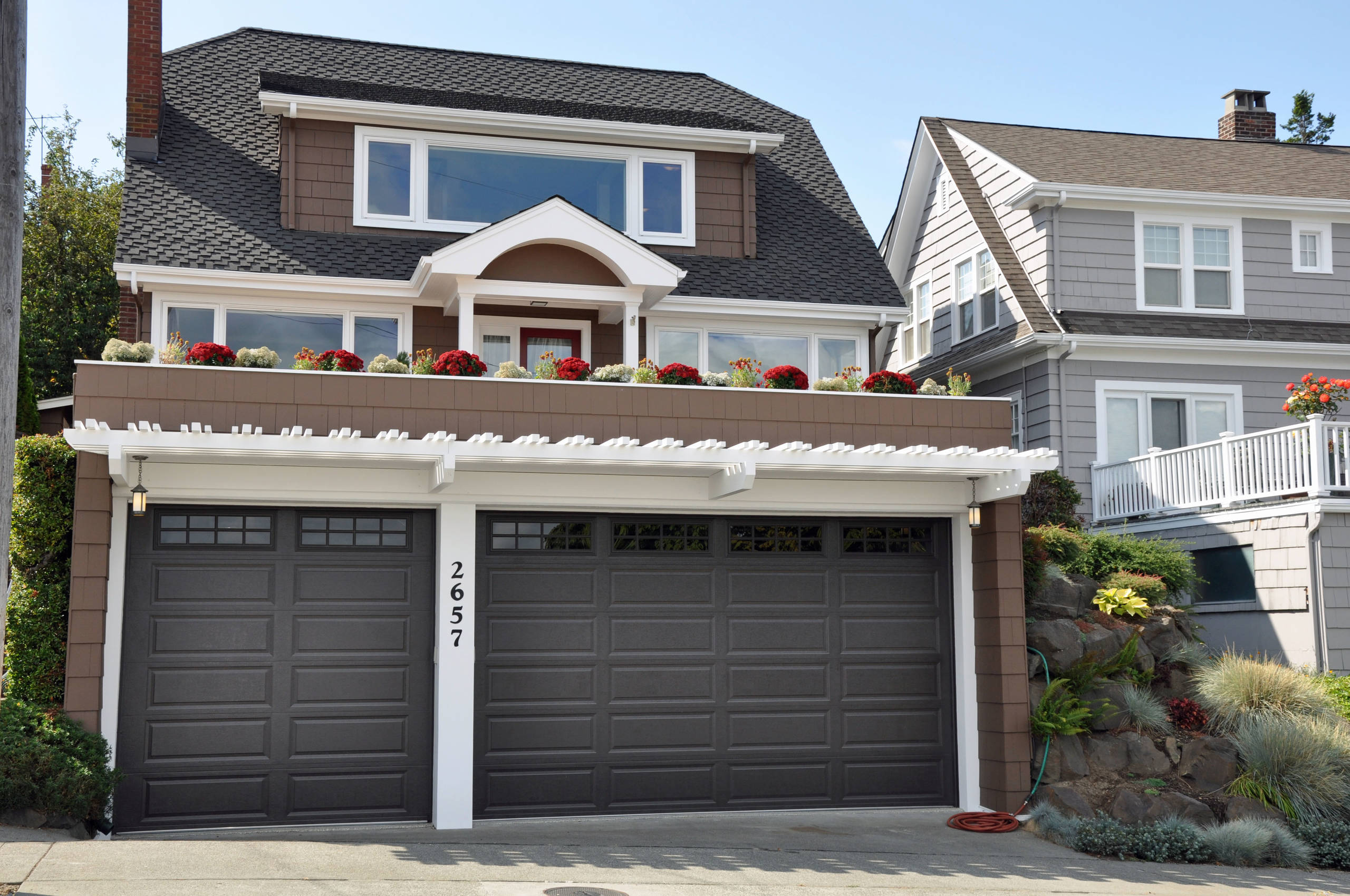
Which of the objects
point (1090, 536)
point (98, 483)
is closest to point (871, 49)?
point (1090, 536)

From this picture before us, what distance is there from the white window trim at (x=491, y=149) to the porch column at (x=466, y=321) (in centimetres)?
140

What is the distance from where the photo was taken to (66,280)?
24359 millimetres

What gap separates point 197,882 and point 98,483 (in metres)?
3.80

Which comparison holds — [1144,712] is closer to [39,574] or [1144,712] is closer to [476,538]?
[476,538]

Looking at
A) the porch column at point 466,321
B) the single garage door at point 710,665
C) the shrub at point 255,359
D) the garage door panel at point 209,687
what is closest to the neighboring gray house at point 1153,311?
the single garage door at point 710,665

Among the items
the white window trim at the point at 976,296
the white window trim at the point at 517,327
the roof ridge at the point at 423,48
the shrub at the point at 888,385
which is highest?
the roof ridge at the point at 423,48

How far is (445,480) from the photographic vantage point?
407 inches

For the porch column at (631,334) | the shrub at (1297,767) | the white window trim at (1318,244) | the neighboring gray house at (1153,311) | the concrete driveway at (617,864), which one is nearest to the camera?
the concrete driveway at (617,864)

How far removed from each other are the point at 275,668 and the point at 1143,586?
9.15 metres

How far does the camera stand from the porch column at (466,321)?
13.5 metres

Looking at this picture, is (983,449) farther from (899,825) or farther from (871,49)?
(871,49)

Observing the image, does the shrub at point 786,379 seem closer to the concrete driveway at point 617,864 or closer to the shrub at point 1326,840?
the concrete driveway at point 617,864

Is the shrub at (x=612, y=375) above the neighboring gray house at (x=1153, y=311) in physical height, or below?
below

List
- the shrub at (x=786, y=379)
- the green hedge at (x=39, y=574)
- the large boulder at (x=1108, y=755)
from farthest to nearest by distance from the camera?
the shrub at (x=786, y=379)
the large boulder at (x=1108, y=755)
the green hedge at (x=39, y=574)
